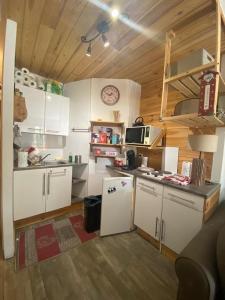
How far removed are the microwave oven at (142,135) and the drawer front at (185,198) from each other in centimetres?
81

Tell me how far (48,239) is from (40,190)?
683 millimetres

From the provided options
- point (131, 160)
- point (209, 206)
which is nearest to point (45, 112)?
point (131, 160)

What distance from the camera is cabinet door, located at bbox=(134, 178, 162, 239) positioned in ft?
6.11

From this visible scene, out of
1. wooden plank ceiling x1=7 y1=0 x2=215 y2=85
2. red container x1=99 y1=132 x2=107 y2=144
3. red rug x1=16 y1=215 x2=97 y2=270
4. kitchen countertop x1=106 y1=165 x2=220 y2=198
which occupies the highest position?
wooden plank ceiling x1=7 y1=0 x2=215 y2=85

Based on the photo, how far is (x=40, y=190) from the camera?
7.70 ft

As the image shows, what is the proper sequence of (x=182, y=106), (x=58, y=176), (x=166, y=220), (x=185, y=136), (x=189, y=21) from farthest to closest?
(x=58, y=176)
(x=185, y=136)
(x=182, y=106)
(x=166, y=220)
(x=189, y=21)

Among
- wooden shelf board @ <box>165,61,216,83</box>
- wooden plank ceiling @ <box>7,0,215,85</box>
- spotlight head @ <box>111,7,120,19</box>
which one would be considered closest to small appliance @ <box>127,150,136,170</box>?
wooden shelf board @ <box>165,61,216,83</box>

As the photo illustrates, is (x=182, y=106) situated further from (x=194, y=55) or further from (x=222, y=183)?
(x=222, y=183)

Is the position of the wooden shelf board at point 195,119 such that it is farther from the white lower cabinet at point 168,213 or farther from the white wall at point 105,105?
the white wall at point 105,105

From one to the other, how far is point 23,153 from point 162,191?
1898 millimetres

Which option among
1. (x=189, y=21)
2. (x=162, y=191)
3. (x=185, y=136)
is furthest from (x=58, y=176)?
(x=189, y=21)

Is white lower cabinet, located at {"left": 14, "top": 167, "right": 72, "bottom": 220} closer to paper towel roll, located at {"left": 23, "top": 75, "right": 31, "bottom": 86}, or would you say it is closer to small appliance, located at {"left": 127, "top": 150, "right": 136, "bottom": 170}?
small appliance, located at {"left": 127, "top": 150, "right": 136, "bottom": 170}

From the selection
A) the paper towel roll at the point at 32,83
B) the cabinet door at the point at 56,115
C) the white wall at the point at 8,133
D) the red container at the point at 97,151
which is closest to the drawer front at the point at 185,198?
the red container at the point at 97,151

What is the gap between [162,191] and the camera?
5.91ft
